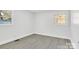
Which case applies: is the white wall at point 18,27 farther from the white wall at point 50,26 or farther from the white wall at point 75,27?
the white wall at point 75,27

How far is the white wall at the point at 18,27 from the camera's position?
1192 millimetres

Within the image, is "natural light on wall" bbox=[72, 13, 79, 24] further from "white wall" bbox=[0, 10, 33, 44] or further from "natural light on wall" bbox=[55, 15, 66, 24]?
"white wall" bbox=[0, 10, 33, 44]

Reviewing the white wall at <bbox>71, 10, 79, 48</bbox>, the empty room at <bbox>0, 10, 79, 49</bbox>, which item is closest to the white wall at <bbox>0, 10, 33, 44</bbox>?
the empty room at <bbox>0, 10, 79, 49</bbox>

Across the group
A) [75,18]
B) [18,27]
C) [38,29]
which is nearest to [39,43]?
[38,29]

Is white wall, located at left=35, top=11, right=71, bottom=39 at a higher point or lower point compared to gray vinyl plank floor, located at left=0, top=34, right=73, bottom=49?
higher

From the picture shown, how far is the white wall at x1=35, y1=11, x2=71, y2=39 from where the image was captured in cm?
118

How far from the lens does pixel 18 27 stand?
1252mm

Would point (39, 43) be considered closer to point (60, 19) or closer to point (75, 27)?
point (60, 19)

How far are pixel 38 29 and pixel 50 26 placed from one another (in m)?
0.15

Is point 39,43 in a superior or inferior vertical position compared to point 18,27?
inferior

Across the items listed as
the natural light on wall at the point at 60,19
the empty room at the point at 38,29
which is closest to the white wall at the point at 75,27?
the empty room at the point at 38,29

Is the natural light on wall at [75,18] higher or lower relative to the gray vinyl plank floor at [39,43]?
higher
